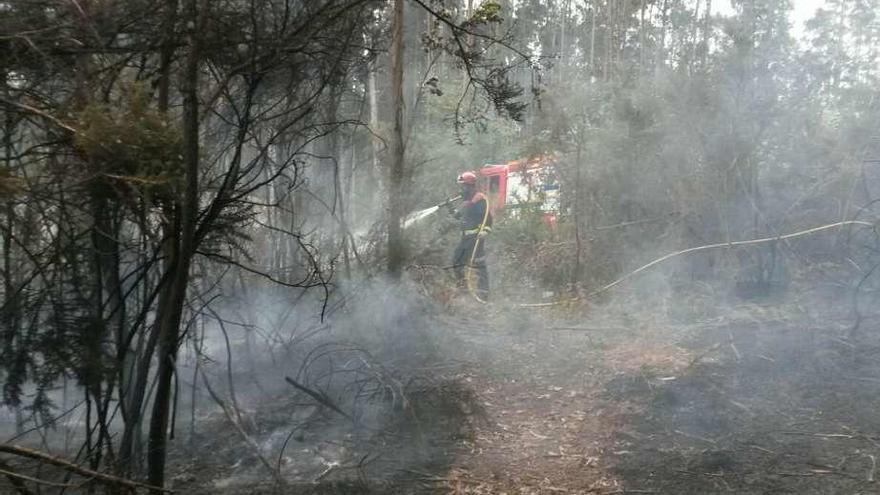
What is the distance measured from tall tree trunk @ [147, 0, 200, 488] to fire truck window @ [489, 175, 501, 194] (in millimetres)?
11365

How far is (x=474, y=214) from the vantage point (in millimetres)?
10078

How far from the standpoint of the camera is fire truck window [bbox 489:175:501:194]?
14516 mm

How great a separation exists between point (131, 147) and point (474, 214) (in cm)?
755

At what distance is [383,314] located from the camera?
7.57 meters

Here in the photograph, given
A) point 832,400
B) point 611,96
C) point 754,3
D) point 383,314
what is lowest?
point 832,400

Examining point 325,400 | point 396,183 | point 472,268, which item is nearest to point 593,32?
point 472,268

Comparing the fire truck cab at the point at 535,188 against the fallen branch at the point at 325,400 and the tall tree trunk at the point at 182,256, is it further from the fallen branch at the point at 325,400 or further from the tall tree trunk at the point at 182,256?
the tall tree trunk at the point at 182,256

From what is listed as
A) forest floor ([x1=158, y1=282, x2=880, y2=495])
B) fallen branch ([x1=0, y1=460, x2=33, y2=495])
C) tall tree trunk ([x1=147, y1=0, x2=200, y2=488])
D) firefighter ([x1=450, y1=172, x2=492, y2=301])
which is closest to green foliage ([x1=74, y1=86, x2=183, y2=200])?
tall tree trunk ([x1=147, y1=0, x2=200, y2=488])

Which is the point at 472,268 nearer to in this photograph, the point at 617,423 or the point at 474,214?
the point at 474,214

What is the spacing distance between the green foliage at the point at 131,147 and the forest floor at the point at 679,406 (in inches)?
118

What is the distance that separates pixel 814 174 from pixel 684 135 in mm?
1960

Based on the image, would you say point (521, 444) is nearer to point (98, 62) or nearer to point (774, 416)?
point (774, 416)

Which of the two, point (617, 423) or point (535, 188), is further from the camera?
point (535, 188)

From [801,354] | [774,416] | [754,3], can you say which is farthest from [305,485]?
[754,3]
